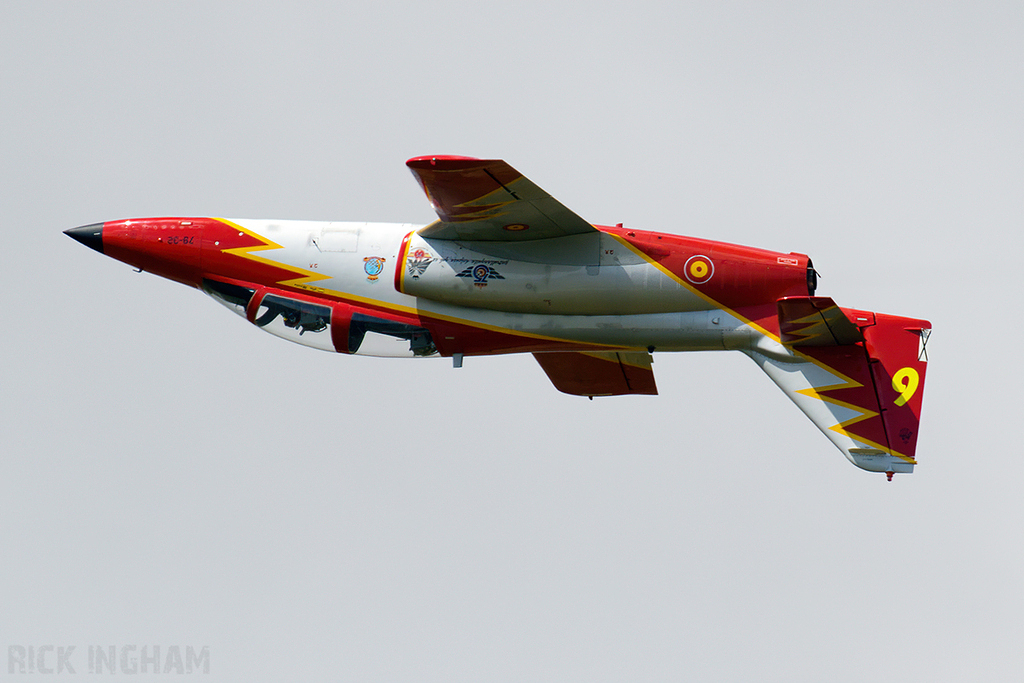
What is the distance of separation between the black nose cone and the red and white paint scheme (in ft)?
15.6

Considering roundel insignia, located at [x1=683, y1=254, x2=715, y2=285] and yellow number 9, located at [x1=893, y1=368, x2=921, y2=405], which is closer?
roundel insignia, located at [x1=683, y1=254, x2=715, y2=285]

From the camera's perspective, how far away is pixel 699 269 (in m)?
29.3

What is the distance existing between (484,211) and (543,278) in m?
1.88

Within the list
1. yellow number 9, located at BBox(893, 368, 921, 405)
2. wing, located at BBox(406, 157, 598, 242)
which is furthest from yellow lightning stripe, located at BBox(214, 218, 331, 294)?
yellow number 9, located at BBox(893, 368, 921, 405)

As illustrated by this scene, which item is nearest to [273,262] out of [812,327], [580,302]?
[580,302]

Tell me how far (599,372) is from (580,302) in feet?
11.7

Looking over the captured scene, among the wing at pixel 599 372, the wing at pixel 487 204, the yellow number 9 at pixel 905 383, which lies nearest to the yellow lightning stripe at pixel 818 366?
the yellow number 9 at pixel 905 383

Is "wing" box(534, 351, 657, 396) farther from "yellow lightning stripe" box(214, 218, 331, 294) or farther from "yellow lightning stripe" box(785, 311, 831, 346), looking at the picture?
"yellow lightning stripe" box(214, 218, 331, 294)

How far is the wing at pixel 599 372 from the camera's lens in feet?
106

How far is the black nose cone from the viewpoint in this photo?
32.9 m

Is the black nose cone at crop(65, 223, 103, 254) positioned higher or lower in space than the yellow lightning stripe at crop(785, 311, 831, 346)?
higher

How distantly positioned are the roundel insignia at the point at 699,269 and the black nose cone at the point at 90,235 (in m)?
Result: 13.5

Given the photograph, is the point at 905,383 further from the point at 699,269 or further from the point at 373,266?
the point at 373,266

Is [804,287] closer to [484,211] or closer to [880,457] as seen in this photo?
[880,457]
